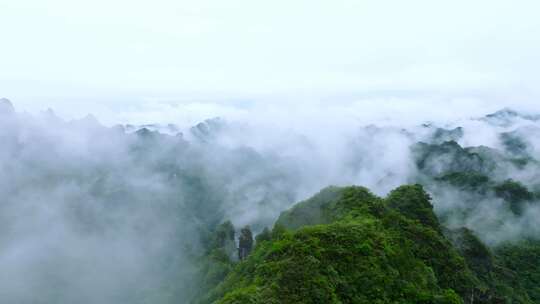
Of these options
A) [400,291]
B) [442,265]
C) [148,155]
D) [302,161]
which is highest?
[400,291]

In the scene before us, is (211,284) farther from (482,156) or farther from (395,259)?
(482,156)

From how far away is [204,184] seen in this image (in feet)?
452

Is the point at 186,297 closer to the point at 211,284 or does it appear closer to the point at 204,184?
the point at 211,284

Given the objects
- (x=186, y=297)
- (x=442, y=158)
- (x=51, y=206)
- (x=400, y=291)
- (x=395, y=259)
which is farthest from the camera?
(x=442, y=158)

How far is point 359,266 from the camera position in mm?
24641

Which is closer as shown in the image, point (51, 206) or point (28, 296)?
point (28, 296)

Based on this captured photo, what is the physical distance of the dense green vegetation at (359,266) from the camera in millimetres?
21781

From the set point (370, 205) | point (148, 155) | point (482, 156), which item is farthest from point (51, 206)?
point (482, 156)

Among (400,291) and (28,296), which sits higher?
(400,291)

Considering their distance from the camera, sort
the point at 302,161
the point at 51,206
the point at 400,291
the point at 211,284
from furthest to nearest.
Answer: the point at 302,161 → the point at 51,206 → the point at 211,284 → the point at 400,291

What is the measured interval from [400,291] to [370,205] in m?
13.1

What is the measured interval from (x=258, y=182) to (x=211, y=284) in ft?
299

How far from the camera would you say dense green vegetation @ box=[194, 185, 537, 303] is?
2178 cm

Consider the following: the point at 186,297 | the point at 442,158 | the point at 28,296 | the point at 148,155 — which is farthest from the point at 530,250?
the point at 148,155
